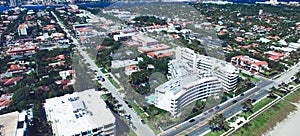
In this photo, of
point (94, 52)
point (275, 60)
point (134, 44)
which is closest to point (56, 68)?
point (94, 52)

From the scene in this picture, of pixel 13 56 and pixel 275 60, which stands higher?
pixel 275 60

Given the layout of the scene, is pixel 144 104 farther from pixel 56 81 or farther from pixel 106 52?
pixel 106 52

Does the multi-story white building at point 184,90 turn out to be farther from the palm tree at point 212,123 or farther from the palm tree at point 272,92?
the palm tree at point 272,92

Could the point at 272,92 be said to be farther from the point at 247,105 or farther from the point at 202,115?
the point at 202,115

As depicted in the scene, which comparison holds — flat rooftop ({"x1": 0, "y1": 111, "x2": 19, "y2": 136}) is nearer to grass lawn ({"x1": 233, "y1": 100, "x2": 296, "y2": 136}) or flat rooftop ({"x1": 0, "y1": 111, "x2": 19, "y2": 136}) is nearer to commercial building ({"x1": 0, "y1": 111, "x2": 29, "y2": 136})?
commercial building ({"x1": 0, "y1": 111, "x2": 29, "y2": 136})

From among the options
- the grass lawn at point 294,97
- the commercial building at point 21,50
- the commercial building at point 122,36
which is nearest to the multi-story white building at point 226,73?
the grass lawn at point 294,97

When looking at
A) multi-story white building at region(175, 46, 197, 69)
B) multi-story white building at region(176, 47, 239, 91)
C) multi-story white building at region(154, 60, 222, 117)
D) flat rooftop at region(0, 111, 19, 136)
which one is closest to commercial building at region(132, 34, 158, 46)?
multi-story white building at region(175, 46, 197, 69)

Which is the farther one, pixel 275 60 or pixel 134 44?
pixel 134 44
